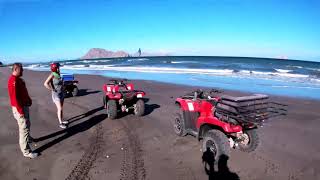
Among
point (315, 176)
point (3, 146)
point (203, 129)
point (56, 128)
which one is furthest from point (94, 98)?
point (315, 176)

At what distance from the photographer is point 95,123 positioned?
838cm

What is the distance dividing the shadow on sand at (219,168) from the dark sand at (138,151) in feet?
0.33

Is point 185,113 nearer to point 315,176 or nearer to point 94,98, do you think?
point 315,176

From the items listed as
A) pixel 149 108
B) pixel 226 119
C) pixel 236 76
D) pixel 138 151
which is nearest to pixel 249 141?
pixel 226 119

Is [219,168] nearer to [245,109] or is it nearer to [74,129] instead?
[245,109]

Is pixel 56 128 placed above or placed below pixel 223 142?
below

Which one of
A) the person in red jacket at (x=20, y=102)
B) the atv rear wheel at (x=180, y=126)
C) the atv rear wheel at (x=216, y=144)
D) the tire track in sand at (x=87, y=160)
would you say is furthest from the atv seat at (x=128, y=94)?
the atv rear wheel at (x=216, y=144)

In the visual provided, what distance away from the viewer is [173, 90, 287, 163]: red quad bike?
199 inches

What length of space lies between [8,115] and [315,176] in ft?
28.9

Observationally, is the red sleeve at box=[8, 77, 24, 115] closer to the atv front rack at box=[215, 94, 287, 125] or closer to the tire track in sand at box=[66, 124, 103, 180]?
the tire track in sand at box=[66, 124, 103, 180]

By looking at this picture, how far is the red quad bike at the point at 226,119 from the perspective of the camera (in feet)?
16.6

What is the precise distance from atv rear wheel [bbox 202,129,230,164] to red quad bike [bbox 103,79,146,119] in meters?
3.67

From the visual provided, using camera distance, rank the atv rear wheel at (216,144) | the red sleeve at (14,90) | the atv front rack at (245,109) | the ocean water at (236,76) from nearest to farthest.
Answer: the atv front rack at (245,109) < the atv rear wheel at (216,144) < the red sleeve at (14,90) < the ocean water at (236,76)

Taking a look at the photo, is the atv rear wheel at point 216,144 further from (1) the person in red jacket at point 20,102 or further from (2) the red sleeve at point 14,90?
(2) the red sleeve at point 14,90
